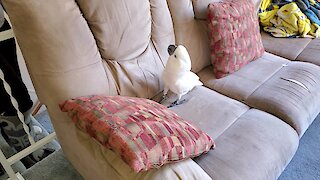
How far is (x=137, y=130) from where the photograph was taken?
2.60ft

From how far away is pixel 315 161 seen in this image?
4.93 ft

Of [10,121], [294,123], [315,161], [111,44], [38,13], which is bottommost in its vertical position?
[315,161]

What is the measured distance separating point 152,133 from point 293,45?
4.54 ft

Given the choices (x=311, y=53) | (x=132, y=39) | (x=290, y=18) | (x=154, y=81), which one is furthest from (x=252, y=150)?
(x=290, y=18)

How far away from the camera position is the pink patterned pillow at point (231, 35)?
1.46 meters

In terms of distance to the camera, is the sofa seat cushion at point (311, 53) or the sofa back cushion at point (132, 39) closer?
the sofa back cushion at point (132, 39)

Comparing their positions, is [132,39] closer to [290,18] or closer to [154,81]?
[154,81]

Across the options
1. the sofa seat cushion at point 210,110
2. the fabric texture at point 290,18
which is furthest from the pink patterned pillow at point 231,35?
the fabric texture at point 290,18

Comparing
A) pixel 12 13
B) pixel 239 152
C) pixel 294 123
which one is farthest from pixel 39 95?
pixel 294 123

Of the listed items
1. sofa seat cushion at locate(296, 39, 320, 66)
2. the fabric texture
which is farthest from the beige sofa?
the fabric texture

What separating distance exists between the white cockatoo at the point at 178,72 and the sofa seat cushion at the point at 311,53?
0.82m

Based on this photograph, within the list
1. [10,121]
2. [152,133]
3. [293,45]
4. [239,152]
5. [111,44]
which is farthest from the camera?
[293,45]

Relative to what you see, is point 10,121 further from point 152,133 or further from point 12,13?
point 152,133

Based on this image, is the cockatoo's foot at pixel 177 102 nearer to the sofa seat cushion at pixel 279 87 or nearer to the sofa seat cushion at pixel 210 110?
the sofa seat cushion at pixel 210 110
